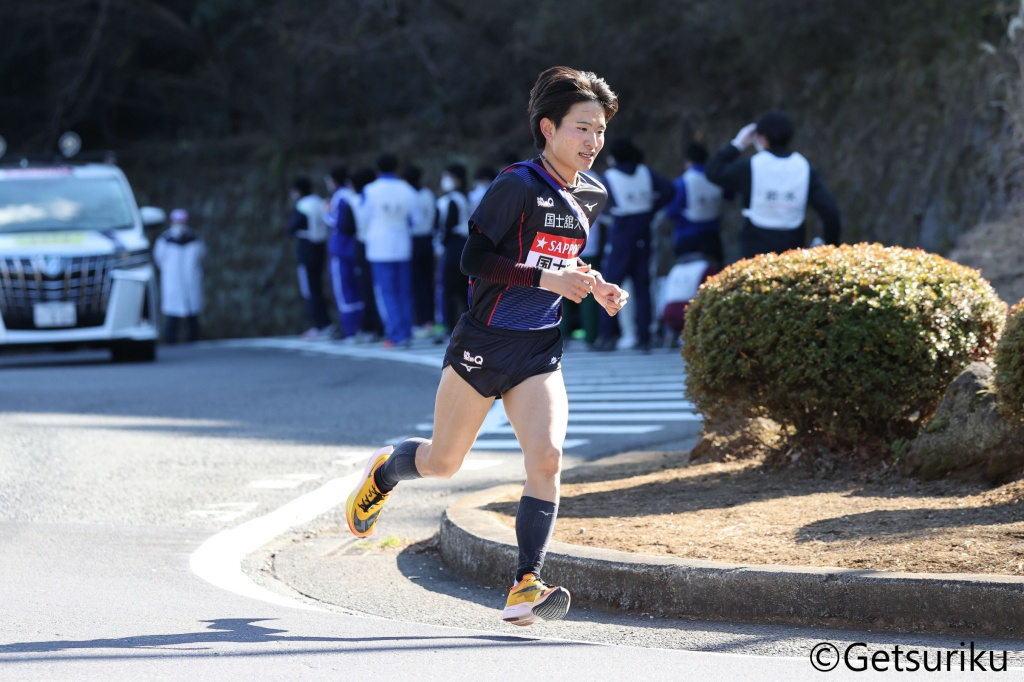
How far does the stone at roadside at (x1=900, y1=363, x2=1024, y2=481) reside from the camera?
6.53 m

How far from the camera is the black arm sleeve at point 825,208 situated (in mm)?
10359

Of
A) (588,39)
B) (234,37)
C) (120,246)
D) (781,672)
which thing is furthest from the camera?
(234,37)

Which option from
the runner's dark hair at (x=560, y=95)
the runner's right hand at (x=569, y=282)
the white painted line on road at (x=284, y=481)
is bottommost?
the white painted line on road at (x=284, y=481)

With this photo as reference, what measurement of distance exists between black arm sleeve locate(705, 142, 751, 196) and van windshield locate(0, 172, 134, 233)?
8.43 metres

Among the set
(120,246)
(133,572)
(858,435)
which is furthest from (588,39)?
(133,572)

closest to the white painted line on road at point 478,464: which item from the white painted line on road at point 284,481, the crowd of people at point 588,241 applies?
the white painted line on road at point 284,481

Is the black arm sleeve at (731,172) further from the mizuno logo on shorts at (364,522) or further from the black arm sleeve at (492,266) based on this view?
the black arm sleeve at (492,266)

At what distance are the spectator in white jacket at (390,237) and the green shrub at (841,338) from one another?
10.8 meters

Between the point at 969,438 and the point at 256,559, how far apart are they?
134 inches

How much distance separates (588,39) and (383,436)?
11.8 metres

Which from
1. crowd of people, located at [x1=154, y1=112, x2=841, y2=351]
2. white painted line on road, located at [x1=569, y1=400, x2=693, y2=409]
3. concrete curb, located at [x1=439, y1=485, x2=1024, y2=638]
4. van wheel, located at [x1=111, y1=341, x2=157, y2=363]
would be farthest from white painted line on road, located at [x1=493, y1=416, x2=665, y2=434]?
van wheel, located at [x1=111, y1=341, x2=157, y2=363]

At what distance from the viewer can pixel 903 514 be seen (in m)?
6.02

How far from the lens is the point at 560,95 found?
5.05 meters

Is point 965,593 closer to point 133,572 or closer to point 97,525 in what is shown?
point 133,572
